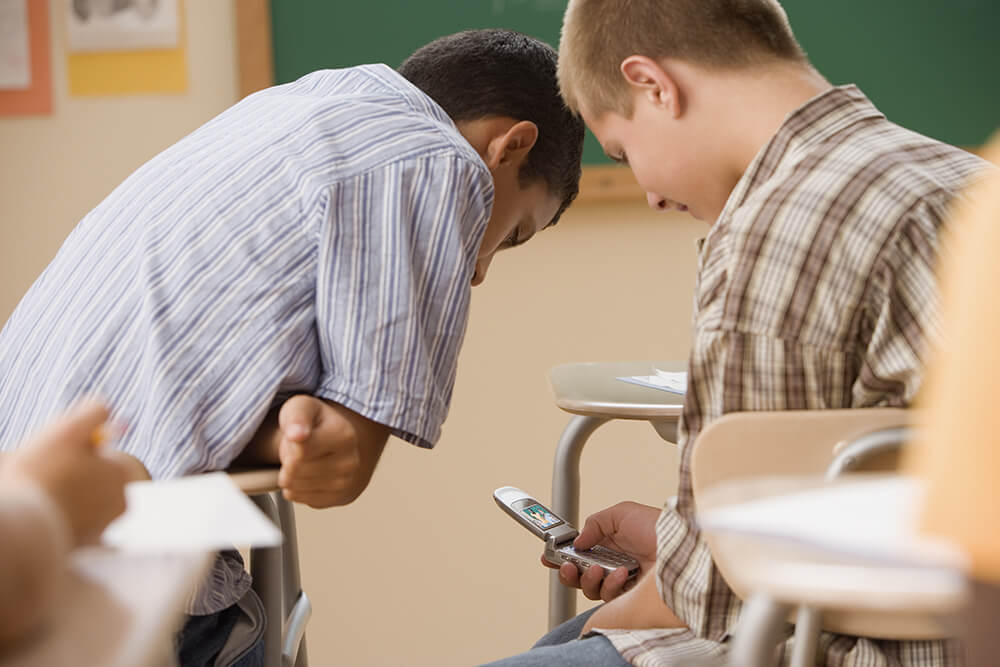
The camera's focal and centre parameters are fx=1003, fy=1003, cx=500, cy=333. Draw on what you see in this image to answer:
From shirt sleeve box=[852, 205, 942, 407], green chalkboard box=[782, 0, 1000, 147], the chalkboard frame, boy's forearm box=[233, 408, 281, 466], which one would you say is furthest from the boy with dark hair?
green chalkboard box=[782, 0, 1000, 147]

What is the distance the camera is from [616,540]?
138cm

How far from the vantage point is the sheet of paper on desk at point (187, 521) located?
1.21 feet

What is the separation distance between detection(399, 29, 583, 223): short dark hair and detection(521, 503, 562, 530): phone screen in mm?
460

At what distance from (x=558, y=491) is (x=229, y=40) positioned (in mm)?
1214

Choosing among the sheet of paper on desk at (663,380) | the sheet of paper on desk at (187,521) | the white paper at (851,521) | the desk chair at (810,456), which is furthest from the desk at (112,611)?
the sheet of paper on desk at (663,380)

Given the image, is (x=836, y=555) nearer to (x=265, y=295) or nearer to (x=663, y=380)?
(x=265, y=295)

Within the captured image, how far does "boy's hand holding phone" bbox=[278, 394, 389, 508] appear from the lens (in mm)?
830

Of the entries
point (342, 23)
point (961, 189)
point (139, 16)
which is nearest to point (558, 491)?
point (961, 189)

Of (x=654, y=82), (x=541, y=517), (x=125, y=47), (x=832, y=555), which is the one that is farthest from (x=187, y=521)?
(x=125, y=47)

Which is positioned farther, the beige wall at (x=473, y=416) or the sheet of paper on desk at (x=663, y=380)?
the beige wall at (x=473, y=416)

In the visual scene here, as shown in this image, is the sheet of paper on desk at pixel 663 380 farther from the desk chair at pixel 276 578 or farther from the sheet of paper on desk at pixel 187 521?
the sheet of paper on desk at pixel 187 521

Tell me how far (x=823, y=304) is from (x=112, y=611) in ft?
1.94

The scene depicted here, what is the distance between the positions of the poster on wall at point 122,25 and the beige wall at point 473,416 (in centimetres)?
12

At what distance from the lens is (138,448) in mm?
914
